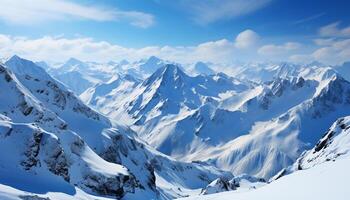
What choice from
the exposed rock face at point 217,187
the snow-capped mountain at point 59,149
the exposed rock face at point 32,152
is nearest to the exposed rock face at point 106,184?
the snow-capped mountain at point 59,149

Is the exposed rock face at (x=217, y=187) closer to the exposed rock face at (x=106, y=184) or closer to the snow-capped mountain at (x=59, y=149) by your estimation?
the snow-capped mountain at (x=59, y=149)

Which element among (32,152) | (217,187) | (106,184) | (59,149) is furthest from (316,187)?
(217,187)

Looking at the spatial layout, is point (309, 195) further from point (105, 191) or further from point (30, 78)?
point (30, 78)

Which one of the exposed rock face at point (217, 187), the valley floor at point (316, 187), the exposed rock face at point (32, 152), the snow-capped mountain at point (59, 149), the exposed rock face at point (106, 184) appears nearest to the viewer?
the valley floor at point (316, 187)

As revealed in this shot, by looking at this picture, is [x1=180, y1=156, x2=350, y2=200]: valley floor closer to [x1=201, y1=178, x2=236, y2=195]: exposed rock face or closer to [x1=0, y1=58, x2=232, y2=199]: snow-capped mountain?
[x1=0, y1=58, x2=232, y2=199]: snow-capped mountain

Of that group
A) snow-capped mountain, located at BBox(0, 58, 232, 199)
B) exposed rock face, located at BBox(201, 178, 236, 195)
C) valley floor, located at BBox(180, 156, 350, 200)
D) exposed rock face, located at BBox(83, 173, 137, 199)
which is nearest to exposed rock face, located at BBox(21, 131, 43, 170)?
snow-capped mountain, located at BBox(0, 58, 232, 199)

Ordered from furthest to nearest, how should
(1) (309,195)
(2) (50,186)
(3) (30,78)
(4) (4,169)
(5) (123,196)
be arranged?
(3) (30,78)
(5) (123,196)
(2) (50,186)
(4) (4,169)
(1) (309,195)

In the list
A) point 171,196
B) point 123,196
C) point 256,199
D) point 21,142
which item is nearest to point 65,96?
point 171,196

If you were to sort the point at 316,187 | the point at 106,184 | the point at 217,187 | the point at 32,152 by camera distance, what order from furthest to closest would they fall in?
the point at 217,187, the point at 106,184, the point at 32,152, the point at 316,187

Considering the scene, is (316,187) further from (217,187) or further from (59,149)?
(217,187)
